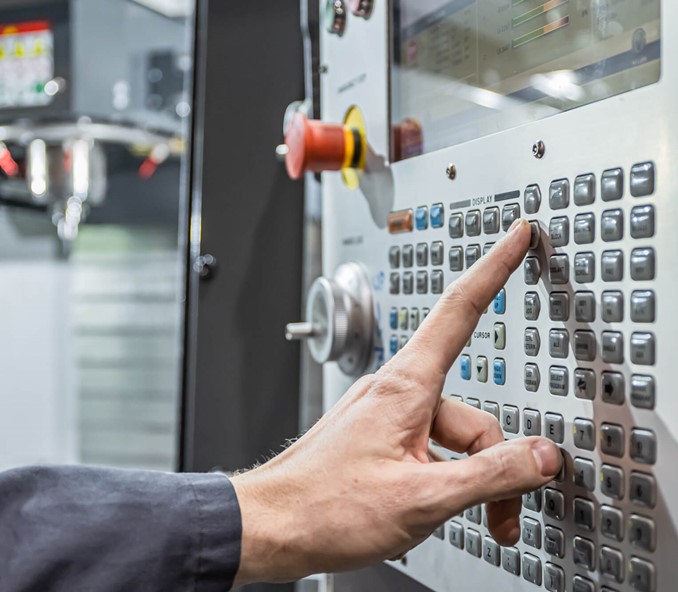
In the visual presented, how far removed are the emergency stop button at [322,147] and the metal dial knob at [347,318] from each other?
0.08 meters

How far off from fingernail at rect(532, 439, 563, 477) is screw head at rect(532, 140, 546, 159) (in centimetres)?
16

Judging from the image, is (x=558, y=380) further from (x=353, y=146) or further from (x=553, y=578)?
(x=353, y=146)

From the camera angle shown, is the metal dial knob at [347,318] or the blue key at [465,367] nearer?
the blue key at [465,367]

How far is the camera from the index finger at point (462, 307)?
19.1 inches

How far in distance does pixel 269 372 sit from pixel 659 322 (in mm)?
588

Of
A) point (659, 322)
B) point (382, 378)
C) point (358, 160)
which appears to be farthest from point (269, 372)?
point (659, 322)

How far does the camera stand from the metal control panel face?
1.36ft

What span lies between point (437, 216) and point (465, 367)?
104 millimetres

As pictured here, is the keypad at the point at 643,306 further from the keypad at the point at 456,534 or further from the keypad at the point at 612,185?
the keypad at the point at 456,534

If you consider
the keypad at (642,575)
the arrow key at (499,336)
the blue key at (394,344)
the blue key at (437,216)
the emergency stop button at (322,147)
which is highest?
the emergency stop button at (322,147)

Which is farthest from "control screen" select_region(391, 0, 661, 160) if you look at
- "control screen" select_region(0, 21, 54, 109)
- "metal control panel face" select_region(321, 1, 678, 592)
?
"control screen" select_region(0, 21, 54, 109)

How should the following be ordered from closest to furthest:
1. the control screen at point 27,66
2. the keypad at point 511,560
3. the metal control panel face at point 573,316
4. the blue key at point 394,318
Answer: the metal control panel face at point 573,316 < the keypad at point 511,560 < the blue key at point 394,318 < the control screen at point 27,66

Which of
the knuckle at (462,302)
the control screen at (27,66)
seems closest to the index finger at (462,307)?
the knuckle at (462,302)

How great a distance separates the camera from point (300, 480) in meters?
0.47
